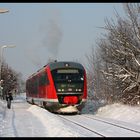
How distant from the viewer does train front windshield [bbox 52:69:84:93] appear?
26078 mm

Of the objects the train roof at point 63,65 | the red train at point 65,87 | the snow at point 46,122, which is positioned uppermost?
the train roof at point 63,65

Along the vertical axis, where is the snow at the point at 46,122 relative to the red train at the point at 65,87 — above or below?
below

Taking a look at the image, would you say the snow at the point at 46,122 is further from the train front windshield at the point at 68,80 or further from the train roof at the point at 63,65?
the train roof at the point at 63,65

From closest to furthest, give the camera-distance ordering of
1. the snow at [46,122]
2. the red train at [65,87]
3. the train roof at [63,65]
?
the snow at [46,122] < the red train at [65,87] < the train roof at [63,65]

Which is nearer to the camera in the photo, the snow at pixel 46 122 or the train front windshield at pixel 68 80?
the snow at pixel 46 122

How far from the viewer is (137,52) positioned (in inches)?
1088

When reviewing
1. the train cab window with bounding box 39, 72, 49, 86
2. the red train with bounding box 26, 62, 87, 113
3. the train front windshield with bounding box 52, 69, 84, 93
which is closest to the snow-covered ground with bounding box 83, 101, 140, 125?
the red train with bounding box 26, 62, 87, 113

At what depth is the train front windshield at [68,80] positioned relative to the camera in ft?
85.6

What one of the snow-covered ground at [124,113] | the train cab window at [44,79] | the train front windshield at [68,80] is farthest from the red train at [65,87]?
the snow-covered ground at [124,113]

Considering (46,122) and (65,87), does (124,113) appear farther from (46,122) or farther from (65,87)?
(46,122)

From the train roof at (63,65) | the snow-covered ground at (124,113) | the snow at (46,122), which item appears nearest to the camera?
the snow at (46,122)

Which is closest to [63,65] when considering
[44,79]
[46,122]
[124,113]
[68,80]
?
[68,80]

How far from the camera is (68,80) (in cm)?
2633

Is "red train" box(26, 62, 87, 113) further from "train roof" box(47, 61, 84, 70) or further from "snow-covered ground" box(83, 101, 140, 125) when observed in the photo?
"snow-covered ground" box(83, 101, 140, 125)
